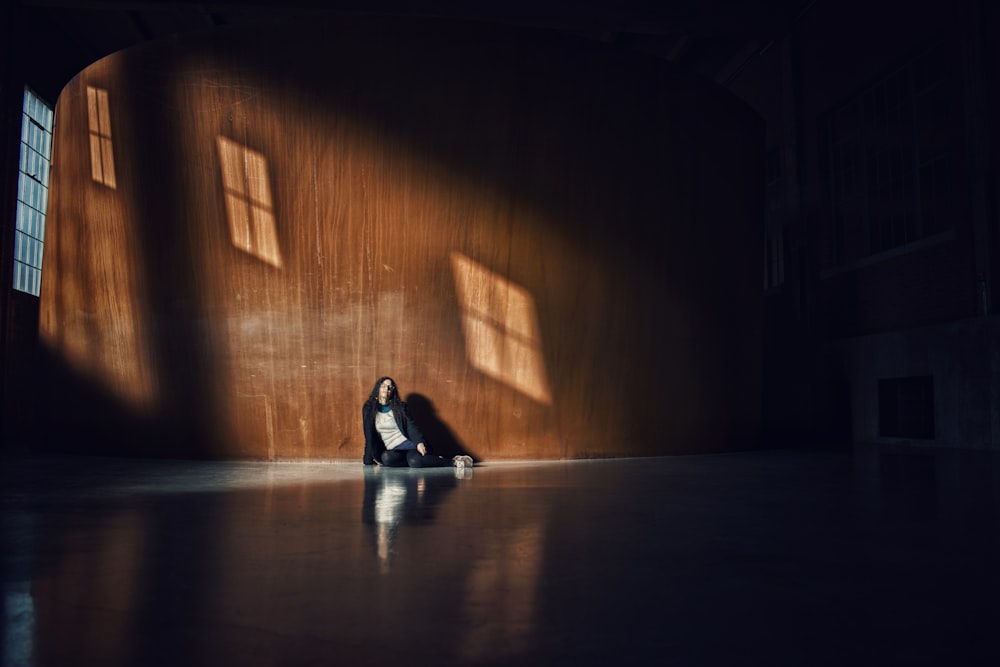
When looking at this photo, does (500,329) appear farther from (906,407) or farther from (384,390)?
(906,407)

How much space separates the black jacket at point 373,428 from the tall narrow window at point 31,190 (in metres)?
8.69

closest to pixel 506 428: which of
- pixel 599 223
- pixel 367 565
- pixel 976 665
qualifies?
pixel 599 223

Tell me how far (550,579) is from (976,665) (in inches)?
43.7

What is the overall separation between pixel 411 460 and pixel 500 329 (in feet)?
5.34

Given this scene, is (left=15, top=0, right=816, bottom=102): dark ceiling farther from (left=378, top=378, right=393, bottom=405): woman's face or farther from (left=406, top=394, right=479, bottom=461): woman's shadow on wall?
(left=378, top=378, right=393, bottom=405): woman's face

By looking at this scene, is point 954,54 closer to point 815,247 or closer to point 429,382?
point 815,247

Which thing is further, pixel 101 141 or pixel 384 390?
pixel 101 141

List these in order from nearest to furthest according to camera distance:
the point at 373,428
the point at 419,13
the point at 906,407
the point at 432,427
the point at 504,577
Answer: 1. the point at 504,577
2. the point at 373,428
3. the point at 432,427
4. the point at 906,407
5. the point at 419,13

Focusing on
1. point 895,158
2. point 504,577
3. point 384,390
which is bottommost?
point 504,577

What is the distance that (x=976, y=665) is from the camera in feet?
5.22

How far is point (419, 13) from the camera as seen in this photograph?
1299cm

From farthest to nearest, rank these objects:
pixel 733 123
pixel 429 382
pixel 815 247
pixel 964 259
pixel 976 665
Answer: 1. pixel 815 247
2. pixel 964 259
3. pixel 733 123
4. pixel 429 382
5. pixel 976 665

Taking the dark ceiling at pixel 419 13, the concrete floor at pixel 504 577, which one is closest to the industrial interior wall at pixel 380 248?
the concrete floor at pixel 504 577

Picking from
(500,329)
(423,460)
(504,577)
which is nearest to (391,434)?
(423,460)
